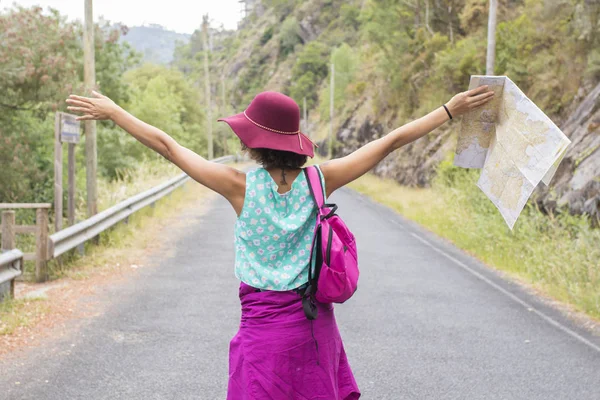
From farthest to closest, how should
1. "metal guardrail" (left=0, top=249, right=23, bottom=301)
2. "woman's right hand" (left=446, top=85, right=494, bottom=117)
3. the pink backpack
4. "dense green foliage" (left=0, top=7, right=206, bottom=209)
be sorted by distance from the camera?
"dense green foliage" (left=0, top=7, right=206, bottom=209) → "metal guardrail" (left=0, top=249, right=23, bottom=301) → "woman's right hand" (left=446, top=85, right=494, bottom=117) → the pink backpack

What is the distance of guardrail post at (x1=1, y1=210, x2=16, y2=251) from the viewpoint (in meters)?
7.40

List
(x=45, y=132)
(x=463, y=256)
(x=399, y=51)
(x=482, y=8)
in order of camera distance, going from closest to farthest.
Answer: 1. (x=463, y=256)
2. (x=45, y=132)
3. (x=482, y=8)
4. (x=399, y=51)

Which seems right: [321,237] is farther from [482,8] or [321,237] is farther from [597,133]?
[482,8]

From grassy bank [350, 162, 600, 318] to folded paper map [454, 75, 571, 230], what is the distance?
4969 mm

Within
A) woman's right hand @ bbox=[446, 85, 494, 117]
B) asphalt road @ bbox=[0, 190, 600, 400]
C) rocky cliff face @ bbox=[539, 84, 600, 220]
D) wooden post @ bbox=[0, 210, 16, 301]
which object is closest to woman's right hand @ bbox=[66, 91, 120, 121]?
woman's right hand @ bbox=[446, 85, 494, 117]

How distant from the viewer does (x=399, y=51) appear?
3209 centimetres

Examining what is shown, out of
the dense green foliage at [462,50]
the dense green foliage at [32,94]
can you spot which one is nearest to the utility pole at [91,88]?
the dense green foliage at [32,94]

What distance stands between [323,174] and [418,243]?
10507 millimetres

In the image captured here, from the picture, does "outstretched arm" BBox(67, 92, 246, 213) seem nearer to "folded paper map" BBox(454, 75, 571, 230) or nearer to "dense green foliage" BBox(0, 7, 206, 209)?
"folded paper map" BBox(454, 75, 571, 230)

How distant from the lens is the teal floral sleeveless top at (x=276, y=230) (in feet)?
8.93

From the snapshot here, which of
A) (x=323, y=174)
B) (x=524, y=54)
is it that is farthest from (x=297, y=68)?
(x=323, y=174)

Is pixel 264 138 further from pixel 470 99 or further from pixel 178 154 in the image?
pixel 470 99

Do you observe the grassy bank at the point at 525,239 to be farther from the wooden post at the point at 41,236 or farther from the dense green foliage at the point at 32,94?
the dense green foliage at the point at 32,94

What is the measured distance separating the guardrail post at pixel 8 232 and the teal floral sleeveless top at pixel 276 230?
17.8ft
